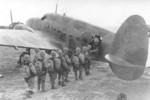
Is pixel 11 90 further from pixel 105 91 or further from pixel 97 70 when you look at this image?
pixel 97 70

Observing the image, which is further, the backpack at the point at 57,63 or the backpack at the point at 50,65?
the backpack at the point at 57,63

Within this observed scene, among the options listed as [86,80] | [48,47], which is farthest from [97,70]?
[48,47]

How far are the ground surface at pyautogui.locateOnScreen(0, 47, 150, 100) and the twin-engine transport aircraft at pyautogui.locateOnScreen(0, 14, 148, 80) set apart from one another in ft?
2.49

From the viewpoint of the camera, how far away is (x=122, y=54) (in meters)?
8.15

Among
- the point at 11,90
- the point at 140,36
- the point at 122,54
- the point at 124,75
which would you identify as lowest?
the point at 11,90

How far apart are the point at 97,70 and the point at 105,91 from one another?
3.09 m

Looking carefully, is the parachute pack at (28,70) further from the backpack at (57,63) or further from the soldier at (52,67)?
the backpack at (57,63)

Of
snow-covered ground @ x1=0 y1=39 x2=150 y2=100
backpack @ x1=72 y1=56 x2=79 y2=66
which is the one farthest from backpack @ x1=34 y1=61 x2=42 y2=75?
backpack @ x1=72 y1=56 x2=79 y2=66

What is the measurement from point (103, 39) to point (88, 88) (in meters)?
2.57

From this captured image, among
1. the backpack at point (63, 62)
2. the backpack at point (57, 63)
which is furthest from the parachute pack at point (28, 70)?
the backpack at point (63, 62)

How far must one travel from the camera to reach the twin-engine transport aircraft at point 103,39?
768 cm

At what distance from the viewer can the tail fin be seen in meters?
7.60

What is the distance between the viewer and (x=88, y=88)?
8.78 m

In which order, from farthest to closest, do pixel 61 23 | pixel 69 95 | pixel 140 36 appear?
1. pixel 61 23
2. pixel 69 95
3. pixel 140 36
